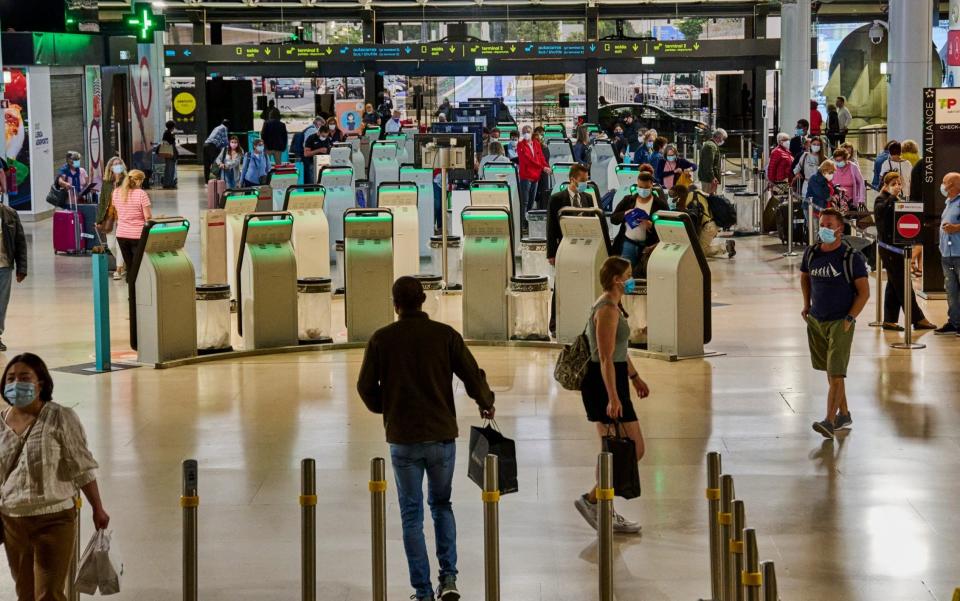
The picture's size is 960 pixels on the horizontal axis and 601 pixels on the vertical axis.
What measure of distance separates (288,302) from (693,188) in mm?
7460

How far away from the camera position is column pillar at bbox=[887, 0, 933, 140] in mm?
24250

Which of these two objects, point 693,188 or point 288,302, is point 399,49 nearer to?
point 693,188

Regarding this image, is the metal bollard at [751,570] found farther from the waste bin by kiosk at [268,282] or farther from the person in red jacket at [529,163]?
the person in red jacket at [529,163]

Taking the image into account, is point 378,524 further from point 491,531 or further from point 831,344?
point 831,344

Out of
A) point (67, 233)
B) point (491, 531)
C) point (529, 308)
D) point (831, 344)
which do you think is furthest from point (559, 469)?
point (67, 233)

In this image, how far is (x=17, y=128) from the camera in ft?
92.2

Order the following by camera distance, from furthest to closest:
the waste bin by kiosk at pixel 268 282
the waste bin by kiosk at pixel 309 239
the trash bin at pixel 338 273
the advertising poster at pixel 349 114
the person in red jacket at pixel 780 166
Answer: the advertising poster at pixel 349 114, the person in red jacket at pixel 780 166, the trash bin at pixel 338 273, the waste bin by kiosk at pixel 309 239, the waste bin by kiosk at pixel 268 282

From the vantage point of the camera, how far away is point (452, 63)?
43562mm

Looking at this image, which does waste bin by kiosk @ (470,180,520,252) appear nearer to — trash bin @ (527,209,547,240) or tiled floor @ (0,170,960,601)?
trash bin @ (527,209,547,240)

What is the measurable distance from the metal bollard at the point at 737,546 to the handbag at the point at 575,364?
6.61ft

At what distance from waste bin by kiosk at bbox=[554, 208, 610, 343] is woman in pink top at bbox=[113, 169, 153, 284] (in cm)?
527

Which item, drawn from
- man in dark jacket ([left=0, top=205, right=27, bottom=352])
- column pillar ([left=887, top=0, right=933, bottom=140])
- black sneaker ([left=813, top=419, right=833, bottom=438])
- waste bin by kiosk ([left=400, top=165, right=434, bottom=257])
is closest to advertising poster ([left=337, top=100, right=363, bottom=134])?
waste bin by kiosk ([left=400, top=165, right=434, bottom=257])

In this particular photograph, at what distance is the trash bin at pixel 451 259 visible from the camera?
19391 millimetres

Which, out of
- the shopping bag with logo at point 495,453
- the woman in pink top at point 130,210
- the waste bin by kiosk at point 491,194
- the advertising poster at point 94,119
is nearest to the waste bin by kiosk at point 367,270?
the woman in pink top at point 130,210
